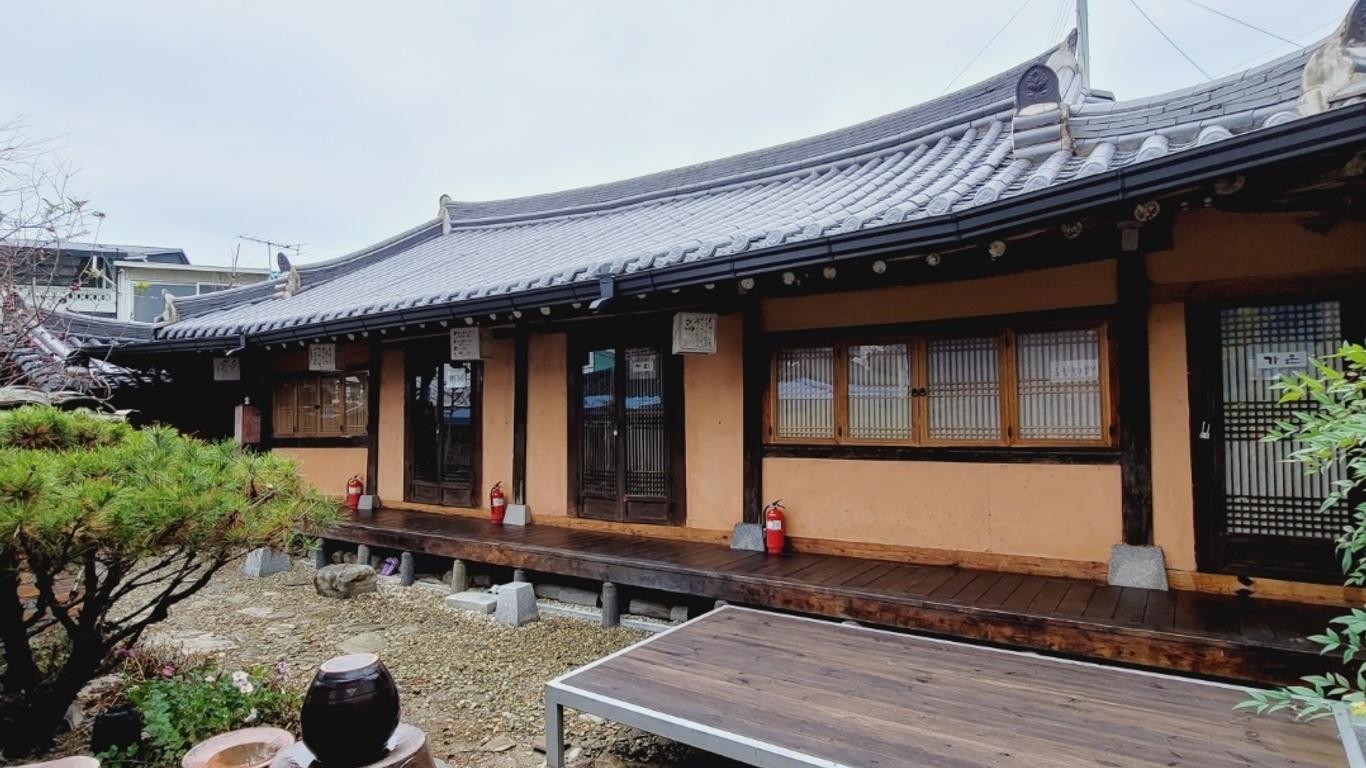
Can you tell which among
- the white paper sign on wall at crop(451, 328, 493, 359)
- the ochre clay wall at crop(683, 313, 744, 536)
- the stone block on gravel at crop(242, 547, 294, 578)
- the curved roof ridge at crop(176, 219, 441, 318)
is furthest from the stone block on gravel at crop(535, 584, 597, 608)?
the curved roof ridge at crop(176, 219, 441, 318)

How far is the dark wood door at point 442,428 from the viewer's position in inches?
289

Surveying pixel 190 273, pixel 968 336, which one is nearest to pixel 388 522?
pixel 968 336

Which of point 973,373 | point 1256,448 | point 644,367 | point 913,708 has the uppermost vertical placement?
point 644,367

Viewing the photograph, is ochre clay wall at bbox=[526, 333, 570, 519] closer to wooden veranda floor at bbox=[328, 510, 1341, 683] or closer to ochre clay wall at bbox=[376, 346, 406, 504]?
wooden veranda floor at bbox=[328, 510, 1341, 683]

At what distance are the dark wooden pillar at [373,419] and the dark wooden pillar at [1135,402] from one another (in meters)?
7.40

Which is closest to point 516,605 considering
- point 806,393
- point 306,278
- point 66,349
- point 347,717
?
point 806,393

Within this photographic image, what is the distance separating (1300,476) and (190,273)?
29.5 m

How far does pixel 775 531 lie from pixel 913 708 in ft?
8.27

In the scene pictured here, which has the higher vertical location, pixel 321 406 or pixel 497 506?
pixel 321 406

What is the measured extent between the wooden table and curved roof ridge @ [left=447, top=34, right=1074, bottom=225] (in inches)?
175

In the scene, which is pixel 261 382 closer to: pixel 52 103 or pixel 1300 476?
pixel 52 103

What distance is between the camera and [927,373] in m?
4.79

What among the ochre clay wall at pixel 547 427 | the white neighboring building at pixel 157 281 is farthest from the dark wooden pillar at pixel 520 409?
the white neighboring building at pixel 157 281

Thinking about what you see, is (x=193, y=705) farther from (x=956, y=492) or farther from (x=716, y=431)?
(x=956, y=492)
